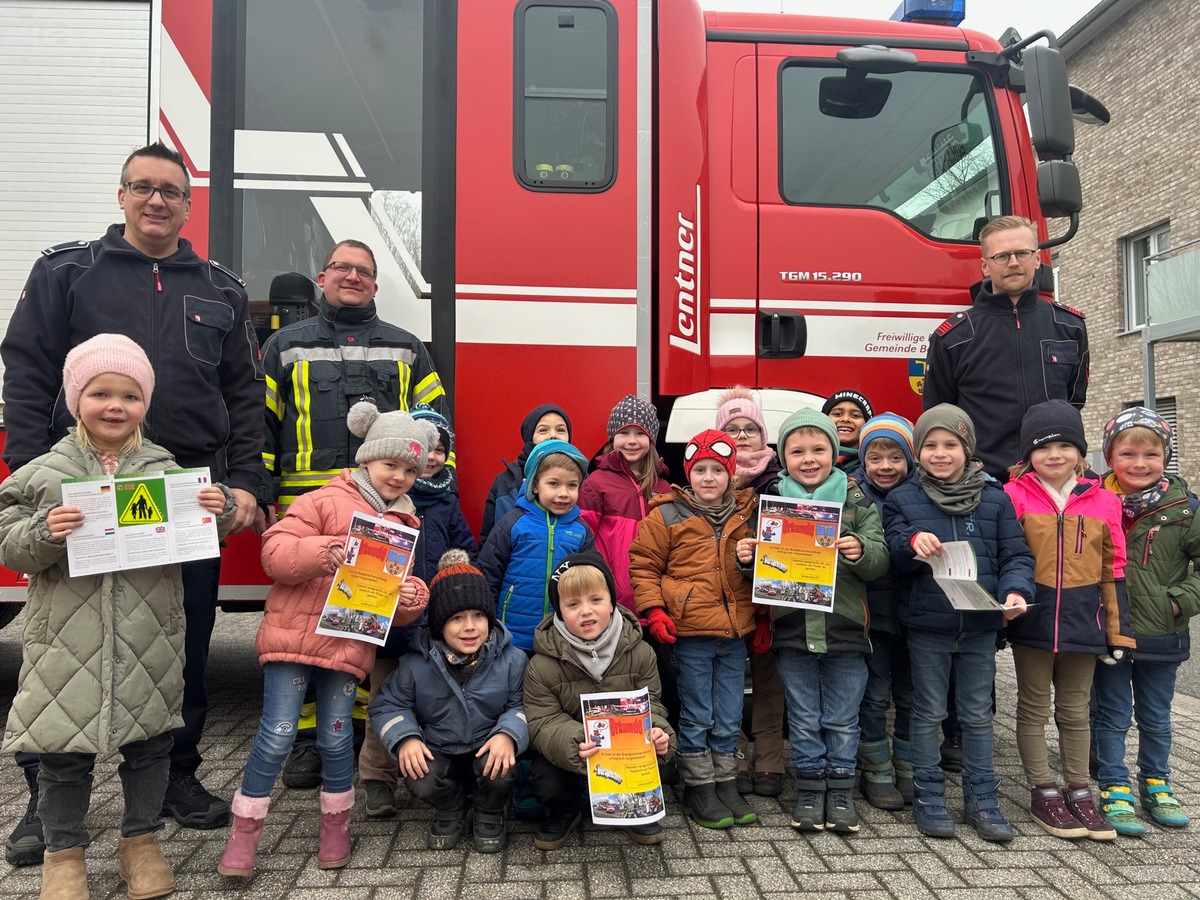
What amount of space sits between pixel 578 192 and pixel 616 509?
4.66 feet

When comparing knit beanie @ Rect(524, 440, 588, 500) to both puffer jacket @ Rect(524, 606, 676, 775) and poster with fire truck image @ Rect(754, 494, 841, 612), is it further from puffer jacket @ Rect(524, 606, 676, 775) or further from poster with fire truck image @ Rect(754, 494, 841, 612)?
poster with fire truck image @ Rect(754, 494, 841, 612)

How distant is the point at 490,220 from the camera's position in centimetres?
367

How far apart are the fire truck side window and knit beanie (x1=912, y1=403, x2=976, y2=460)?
67.4 inches

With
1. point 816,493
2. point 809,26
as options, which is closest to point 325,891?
point 816,493

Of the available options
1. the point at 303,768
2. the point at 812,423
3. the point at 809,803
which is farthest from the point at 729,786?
the point at 303,768

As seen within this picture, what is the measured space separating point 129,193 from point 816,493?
105 inches

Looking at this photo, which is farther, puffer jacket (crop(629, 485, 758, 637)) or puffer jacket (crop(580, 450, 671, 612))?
puffer jacket (crop(580, 450, 671, 612))

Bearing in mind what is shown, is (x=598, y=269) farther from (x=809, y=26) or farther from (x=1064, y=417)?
(x=1064, y=417)

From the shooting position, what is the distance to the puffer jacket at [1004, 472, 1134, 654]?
3064 millimetres

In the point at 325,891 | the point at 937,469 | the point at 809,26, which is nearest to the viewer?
the point at 325,891

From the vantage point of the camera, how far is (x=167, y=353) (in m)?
2.92

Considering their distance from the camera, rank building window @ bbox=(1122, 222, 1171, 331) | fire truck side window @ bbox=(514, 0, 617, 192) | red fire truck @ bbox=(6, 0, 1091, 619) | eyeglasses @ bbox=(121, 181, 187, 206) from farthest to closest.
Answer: building window @ bbox=(1122, 222, 1171, 331), fire truck side window @ bbox=(514, 0, 617, 192), red fire truck @ bbox=(6, 0, 1091, 619), eyeglasses @ bbox=(121, 181, 187, 206)

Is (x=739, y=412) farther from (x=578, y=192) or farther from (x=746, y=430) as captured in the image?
(x=578, y=192)

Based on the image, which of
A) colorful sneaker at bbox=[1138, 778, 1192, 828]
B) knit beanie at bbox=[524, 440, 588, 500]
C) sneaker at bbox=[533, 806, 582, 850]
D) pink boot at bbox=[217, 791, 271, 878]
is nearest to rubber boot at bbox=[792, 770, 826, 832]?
sneaker at bbox=[533, 806, 582, 850]
